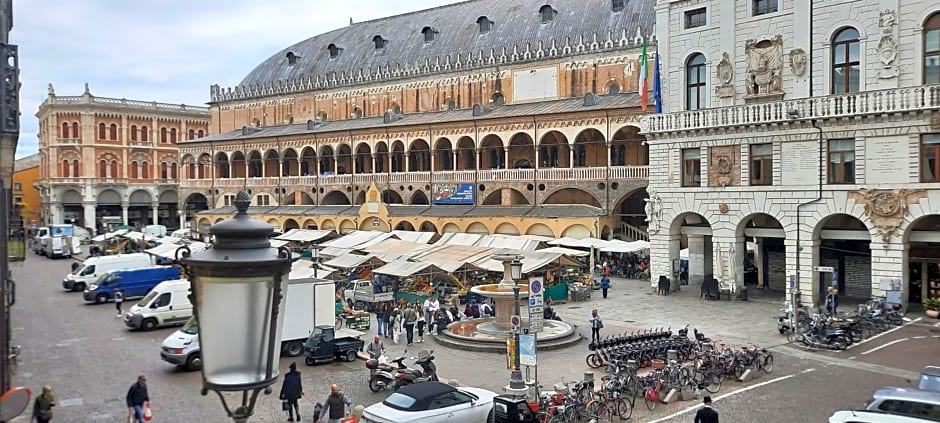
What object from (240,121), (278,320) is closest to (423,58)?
(240,121)

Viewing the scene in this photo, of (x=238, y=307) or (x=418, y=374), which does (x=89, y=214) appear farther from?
(x=238, y=307)

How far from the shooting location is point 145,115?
8588 cm

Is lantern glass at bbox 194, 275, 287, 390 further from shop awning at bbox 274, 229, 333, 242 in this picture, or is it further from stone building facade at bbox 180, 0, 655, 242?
shop awning at bbox 274, 229, 333, 242

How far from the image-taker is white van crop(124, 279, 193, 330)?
89.2 feet

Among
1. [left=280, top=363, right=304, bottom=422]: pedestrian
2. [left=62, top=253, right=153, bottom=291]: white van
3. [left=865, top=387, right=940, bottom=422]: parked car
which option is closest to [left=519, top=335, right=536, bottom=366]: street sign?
[left=280, top=363, right=304, bottom=422]: pedestrian

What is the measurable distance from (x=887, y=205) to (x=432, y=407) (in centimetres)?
2087

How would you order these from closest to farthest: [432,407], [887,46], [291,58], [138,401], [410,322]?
[432,407], [138,401], [410,322], [887,46], [291,58]

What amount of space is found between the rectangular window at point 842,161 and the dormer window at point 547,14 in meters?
33.3

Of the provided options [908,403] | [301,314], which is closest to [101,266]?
[301,314]

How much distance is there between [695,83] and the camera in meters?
33.0

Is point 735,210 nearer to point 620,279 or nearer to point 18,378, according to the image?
point 620,279

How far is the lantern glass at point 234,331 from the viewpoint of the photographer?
190 inches

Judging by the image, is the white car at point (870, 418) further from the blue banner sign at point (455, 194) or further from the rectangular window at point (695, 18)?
the blue banner sign at point (455, 194)

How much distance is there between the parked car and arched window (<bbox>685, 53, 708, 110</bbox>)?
2054 centimetres
